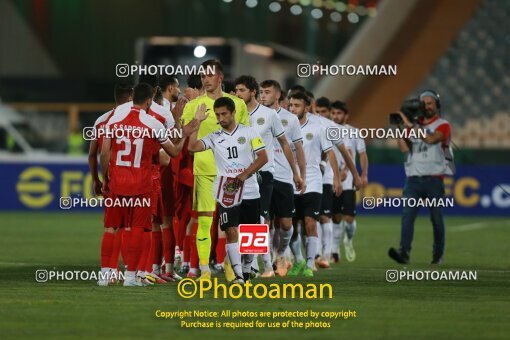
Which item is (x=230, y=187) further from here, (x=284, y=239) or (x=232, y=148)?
(x=284, y=239)

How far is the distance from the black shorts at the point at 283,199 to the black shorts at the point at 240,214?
1899 millimetres

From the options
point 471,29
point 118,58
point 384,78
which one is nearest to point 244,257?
point 384,78

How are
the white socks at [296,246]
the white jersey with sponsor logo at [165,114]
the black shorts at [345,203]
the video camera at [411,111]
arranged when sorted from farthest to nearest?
the black shorts at [345,203] → the video camera at [411,111] → the white socks at [296,246] → the white jersey with sponsor logo at [165,114]

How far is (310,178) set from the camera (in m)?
18.3

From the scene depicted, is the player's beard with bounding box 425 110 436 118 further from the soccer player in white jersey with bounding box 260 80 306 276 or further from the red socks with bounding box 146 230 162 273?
the red socks with bounding box 146 230 162 273

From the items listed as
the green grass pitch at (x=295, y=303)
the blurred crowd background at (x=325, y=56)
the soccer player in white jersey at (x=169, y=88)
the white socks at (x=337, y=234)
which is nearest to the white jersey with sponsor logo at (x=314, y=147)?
the green grass pitch at (x=295, y=303)

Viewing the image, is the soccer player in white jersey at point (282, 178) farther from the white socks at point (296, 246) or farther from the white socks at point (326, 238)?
the white socks at point (326, 238)

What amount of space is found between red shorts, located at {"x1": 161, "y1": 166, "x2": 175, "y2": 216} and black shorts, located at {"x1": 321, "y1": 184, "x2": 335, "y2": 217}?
3.33 meters

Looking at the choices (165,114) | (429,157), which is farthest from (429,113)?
(165,114)

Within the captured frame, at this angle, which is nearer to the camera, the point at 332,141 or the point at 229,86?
the point at 229,86

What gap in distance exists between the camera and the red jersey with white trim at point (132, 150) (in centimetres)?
1545

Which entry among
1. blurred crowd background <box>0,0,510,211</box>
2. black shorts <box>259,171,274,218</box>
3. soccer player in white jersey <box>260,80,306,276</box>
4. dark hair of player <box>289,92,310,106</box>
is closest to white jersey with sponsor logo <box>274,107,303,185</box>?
soccer player in white jersey <box>260,80,306,276</box>

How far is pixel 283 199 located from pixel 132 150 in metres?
2.86

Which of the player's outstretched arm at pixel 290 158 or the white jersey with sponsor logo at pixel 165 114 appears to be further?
the player's outstretched arm at pixel 290 158
